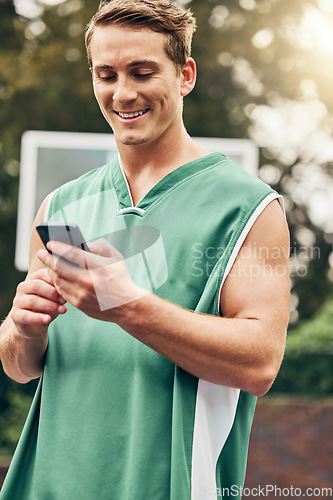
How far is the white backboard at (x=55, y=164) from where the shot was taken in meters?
5.62

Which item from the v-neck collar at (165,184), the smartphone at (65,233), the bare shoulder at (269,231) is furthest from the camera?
the v-neck collar at (165,184)

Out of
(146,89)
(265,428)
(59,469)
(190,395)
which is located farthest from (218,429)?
(265,428)

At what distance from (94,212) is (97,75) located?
0.33m

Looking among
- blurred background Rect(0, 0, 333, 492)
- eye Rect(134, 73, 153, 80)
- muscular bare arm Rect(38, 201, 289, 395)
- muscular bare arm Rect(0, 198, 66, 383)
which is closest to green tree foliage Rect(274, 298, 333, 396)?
blurred background Rect(0, 0, 333, 492)

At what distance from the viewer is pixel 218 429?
59.9 inches

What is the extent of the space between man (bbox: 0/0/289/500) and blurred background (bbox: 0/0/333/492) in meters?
8.63

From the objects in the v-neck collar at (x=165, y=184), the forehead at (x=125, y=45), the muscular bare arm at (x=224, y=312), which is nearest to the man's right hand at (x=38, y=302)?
the muscular bare arm at (x=224, y=312)

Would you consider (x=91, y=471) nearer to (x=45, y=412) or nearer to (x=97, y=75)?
(x=45, y=412)

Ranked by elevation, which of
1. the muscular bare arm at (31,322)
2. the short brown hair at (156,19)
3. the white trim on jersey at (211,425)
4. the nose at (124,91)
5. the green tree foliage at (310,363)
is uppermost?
the short brown hair at (156,19)

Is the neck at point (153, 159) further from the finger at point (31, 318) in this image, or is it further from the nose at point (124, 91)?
the finger at point (31, 318)

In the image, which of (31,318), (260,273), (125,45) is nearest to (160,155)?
(125,45)

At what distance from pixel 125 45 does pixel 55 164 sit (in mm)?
4262

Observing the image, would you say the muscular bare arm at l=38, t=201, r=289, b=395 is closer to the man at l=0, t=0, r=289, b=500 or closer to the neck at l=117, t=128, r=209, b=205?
the man at l=0, t=0, r=289, b=500

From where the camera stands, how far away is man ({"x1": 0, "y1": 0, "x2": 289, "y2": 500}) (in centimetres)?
142
